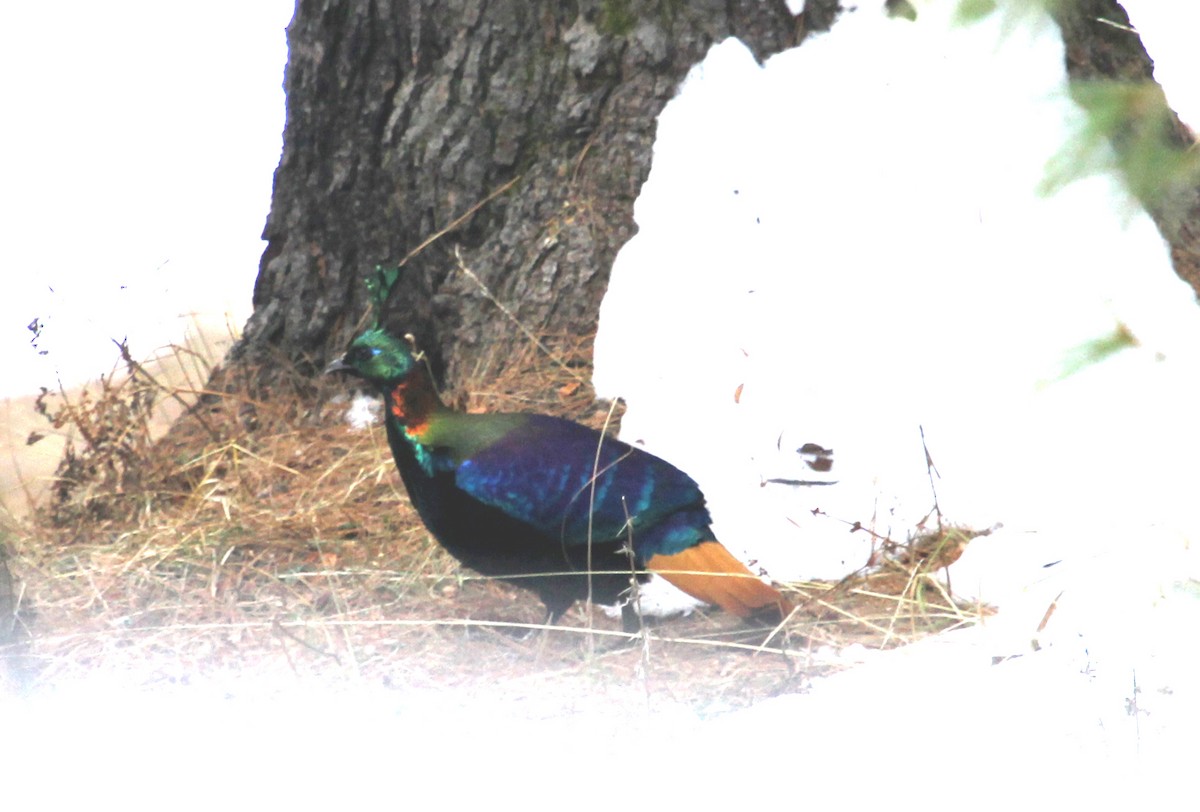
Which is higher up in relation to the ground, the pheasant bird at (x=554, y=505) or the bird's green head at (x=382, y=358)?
the bird's green head at (x=382, y=358)

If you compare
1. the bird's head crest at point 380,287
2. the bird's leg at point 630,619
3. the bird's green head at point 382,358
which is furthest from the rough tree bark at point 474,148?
the bird's leg at point 630,619

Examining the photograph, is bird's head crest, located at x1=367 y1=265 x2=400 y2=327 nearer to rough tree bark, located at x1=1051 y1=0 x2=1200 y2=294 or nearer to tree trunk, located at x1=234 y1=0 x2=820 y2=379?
tree trunk, located at x1=234 y1=0 x2=820 y2=379

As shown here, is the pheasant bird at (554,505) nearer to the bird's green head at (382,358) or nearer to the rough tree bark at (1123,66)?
the bird's green head at (382,358)

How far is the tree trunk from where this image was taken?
3.54m

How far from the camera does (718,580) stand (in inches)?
104

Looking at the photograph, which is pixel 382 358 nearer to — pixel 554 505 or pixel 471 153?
pixel 554 505

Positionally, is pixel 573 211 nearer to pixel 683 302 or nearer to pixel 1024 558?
pixel 683 302

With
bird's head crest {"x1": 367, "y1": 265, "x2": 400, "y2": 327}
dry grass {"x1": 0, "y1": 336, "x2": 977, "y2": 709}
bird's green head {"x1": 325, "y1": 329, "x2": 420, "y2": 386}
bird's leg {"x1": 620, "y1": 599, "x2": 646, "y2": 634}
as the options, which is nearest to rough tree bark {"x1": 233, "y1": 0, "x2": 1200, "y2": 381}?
dry grass {"x1": 0, "y1": 336, "x2": 977, "y2": 709}

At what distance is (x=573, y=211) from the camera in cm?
364

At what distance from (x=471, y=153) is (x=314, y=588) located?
136 centimetres

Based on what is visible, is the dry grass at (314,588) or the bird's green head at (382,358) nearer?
the dry grass at (314,588)

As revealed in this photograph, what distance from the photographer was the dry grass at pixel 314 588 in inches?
105

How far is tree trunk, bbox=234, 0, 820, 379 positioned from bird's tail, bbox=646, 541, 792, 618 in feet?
3.76

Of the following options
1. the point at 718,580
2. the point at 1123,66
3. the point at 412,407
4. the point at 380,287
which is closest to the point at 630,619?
the point at 718,580
